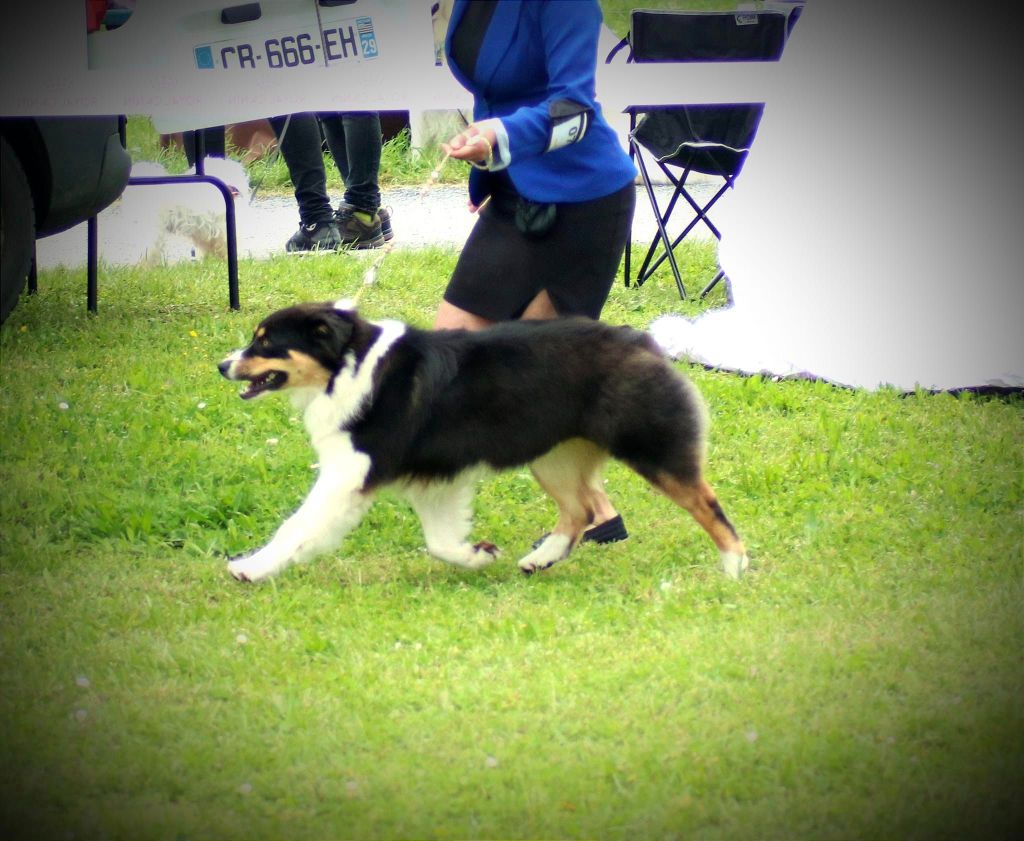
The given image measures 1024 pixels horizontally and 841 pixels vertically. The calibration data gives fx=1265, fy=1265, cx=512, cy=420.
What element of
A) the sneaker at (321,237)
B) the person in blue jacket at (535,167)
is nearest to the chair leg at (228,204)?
the sneaker at (321,237)

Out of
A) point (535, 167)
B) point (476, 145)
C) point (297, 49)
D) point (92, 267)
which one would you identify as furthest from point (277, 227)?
point (476, 145)

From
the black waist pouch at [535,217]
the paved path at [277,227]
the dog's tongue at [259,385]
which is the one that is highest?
the black waist pouch at [535,217]

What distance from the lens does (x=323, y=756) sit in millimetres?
3416

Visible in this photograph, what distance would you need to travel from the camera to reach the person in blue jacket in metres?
4.57

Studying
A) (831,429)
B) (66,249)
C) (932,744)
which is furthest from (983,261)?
(66,249)

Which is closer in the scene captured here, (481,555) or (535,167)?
(535,167)

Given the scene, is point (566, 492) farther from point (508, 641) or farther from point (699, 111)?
point (699, 111)

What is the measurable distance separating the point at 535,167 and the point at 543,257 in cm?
37

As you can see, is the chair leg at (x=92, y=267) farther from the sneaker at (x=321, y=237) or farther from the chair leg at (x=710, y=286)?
the chair leg at (x=710, y=286)

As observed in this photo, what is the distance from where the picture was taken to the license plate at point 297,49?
7578 millimetres

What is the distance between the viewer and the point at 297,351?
457 centimetres

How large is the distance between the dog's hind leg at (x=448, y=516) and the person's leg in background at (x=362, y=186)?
17.2 feet

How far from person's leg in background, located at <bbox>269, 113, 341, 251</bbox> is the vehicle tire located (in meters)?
3.70

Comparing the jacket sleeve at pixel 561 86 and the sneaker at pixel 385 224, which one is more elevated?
the jacket sleeve at pixel 561 86
